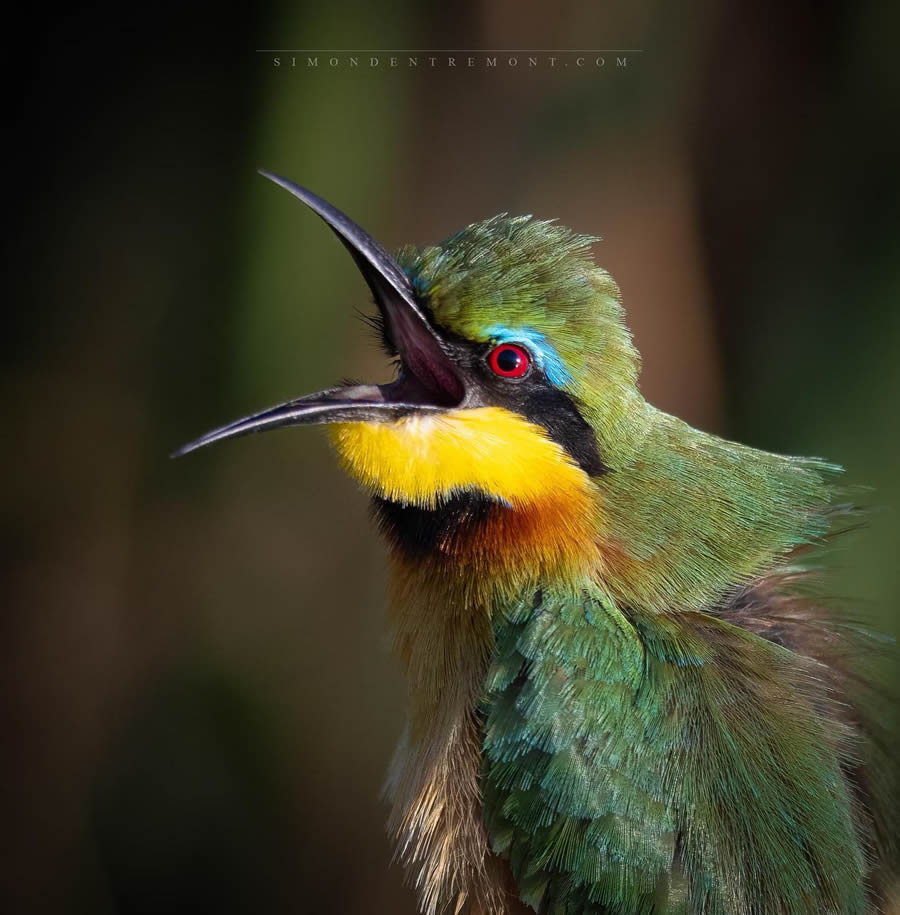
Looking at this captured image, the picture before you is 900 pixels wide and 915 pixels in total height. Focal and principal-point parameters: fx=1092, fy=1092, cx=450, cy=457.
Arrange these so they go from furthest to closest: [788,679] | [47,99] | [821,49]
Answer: [47,99]
[821,49]
[788,679]

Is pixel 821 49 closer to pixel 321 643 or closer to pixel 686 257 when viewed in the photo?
pixel 686 257

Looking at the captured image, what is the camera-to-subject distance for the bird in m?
1.20

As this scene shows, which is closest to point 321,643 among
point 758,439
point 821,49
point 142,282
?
point 142,282

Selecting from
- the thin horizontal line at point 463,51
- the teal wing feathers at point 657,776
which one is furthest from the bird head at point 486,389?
the thin horizontal line at point 463,51

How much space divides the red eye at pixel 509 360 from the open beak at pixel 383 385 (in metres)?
0.05

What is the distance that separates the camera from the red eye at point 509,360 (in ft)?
4.37

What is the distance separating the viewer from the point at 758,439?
238 cm

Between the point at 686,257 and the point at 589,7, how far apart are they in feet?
1.97

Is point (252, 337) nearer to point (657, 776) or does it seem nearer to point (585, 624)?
point (585, 624)

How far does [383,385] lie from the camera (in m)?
1.39

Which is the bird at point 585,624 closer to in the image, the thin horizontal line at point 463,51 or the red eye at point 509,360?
the red eye at point 509,360

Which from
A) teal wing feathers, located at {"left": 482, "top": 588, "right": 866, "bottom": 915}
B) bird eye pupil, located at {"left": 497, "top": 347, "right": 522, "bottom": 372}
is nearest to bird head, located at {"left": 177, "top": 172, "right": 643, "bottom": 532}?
bird eye pupil, located at {"left": 497, "top": 347, "right": 522, "bottom": 372}

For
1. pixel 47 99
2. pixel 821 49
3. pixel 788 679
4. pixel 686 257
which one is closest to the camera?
pixel 788 679

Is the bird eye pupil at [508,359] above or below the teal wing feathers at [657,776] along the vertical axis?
above
